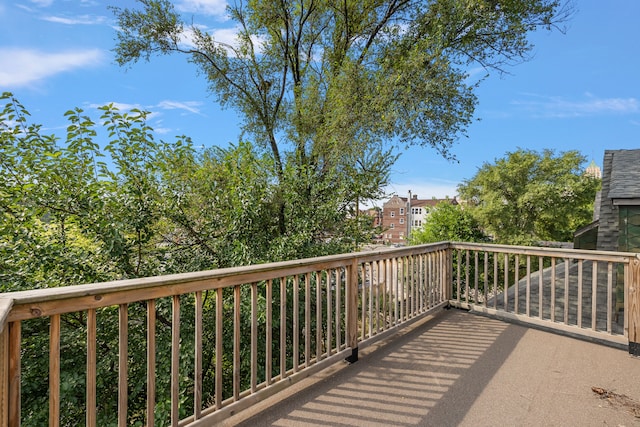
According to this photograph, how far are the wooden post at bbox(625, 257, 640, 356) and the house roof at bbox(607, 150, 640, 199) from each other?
219 centimetres

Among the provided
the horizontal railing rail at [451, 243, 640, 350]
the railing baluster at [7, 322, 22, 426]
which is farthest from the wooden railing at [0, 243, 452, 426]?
the horizontal railing rail at [451, 243, 640, 350]

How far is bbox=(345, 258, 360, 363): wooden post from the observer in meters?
2.76

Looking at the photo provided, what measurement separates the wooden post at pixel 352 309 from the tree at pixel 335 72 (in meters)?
1.95

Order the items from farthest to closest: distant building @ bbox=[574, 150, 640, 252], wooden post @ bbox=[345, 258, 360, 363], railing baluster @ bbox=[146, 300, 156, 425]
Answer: distant building @ bbox=[574, 150, 640, 252] → wooden post @ bbox=[345, 258, 360, 363] → railing baluster @ bbox=[146, 300, 156, 425]

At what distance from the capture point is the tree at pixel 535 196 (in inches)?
694

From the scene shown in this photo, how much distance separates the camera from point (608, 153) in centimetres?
661

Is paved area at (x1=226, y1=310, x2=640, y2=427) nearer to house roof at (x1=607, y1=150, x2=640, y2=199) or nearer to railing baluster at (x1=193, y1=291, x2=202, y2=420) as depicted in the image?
railing baluster at (x1=193, y1=291, x2=202, y2=420)

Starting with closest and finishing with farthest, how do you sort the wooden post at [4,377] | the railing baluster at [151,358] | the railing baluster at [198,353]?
the wooden post at [4,377]
the railing baluster at [151,358]
the railing baluster at [198,353]

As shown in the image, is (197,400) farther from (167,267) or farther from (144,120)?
(144,120)

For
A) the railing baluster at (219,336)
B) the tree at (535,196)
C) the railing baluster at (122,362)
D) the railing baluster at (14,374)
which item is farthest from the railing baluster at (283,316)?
the tree at (535,196)

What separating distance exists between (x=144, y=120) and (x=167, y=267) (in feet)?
6.33

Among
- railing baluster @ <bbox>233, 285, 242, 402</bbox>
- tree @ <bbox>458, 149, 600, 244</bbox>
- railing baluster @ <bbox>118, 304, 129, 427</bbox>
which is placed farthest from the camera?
tree @ <bbox>458, 149, 600, 244</bbox>

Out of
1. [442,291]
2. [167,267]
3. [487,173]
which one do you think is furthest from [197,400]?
[487,173]

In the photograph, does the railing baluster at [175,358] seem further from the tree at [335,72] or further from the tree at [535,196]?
the tree at [535,196]
